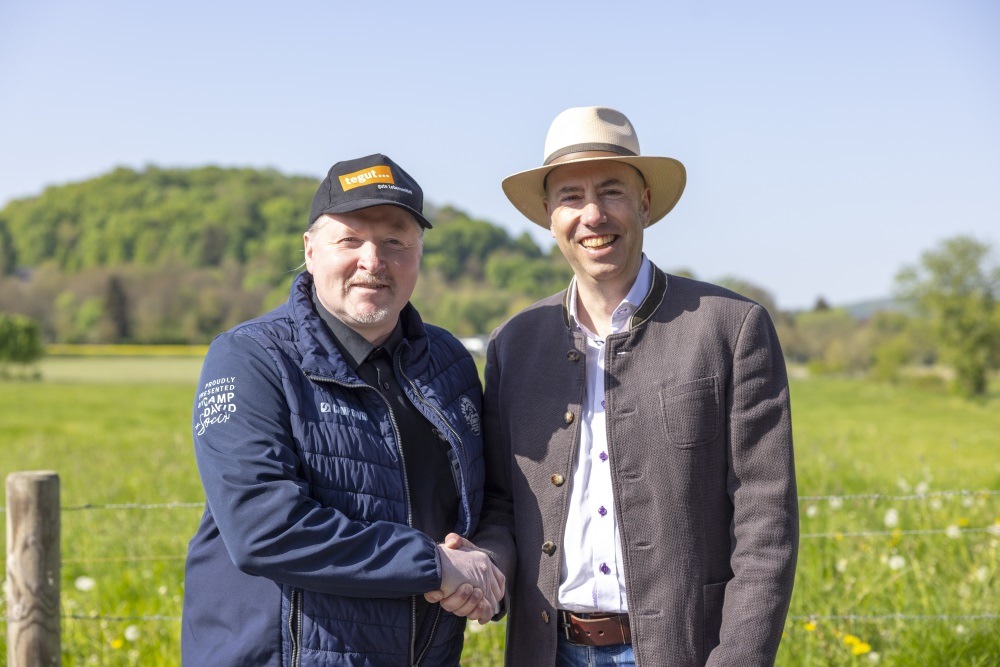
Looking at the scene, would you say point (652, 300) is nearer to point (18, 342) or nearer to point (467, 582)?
point (467, 582)

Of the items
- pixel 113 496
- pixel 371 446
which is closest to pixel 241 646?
pixel 371 446

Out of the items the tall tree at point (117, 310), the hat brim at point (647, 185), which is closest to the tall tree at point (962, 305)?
the hat brim at point (647, 185)

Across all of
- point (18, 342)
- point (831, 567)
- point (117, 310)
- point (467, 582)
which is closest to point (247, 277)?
point (117, 310)

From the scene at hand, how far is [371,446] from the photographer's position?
262 centimetres

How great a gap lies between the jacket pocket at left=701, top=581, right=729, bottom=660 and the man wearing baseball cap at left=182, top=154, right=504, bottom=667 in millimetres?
589

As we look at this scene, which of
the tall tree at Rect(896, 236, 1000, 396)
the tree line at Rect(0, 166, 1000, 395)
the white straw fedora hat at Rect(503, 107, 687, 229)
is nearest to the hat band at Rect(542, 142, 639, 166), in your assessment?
the white straw fedora hat at Rect(503, 107, 687, 229)

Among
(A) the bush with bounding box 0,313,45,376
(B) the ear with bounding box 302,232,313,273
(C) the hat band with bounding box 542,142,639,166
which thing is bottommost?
(A) the bush with bounding box 0,313,45,376

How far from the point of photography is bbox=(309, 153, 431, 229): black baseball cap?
2.73 metres

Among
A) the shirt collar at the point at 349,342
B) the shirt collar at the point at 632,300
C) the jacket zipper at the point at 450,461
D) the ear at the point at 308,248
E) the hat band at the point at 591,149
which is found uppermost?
the hat band at the point at 591,149

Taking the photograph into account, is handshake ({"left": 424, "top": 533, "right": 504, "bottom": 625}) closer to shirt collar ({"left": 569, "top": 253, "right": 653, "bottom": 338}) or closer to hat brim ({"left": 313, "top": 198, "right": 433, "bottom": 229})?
shirt collar ({"left": 569, "top": 253, "right": 653, "bottom": 338})

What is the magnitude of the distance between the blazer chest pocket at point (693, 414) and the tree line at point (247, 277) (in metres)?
24.2

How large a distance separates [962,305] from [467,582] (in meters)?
44.7

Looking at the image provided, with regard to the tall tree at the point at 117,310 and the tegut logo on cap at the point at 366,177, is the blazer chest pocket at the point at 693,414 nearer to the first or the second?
the tegut logo on cap at the point at 366,177

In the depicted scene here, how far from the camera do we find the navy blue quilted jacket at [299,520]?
241 cm
